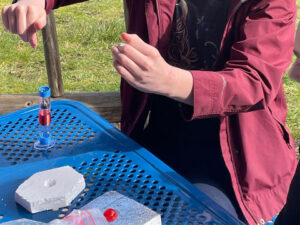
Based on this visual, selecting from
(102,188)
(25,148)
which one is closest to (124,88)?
(25,148)

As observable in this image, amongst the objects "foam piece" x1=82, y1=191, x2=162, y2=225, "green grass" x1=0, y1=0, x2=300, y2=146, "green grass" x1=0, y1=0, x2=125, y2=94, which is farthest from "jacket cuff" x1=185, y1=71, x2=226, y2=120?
"green grass" x1=0, y1=0, x2=125, y2=94

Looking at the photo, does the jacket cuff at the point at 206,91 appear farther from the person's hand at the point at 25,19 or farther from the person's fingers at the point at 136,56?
the person's hand at the point at 25,19

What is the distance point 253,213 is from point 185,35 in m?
0.60

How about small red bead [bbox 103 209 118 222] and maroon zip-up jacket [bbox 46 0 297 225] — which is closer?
small red bead [bbox 103 209 118 222]

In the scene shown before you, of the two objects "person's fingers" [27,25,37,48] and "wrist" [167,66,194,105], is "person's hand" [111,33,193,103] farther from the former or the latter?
"person's fingers" [27,25,37,48]

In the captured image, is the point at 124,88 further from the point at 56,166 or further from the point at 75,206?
the point at 75,206

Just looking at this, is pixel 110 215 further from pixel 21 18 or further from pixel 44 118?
pixel 21 18

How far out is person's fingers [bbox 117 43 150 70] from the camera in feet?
4.24

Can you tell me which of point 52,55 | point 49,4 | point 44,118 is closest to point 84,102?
point 52,55

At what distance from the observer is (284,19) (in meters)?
1.57

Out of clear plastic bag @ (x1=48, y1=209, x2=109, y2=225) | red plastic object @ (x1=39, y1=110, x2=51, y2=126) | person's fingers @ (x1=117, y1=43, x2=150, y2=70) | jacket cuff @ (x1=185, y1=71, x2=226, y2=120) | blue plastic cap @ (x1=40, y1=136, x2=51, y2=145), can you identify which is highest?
person's fingers @ (x1=117, y1=43, x2=150, y2=70)

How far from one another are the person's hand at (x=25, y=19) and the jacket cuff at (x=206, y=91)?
52cm

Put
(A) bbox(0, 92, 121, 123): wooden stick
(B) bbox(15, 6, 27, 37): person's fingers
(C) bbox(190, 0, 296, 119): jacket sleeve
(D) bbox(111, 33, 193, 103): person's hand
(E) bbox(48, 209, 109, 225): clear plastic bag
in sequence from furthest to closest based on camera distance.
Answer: (A) bbox(0, 92, 121, 123): wooden stick → (B) bbox(15, 6, 27, 37): person's fingers → (C) bbox(190, 0, 296, 119): jacket sleeve → (D) bbox(111, 33, 193, 103): person's hand → (E) bbox(48, 209, 109, 225): clear plastic bag

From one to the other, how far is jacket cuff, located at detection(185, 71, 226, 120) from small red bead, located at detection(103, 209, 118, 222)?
36 cm
